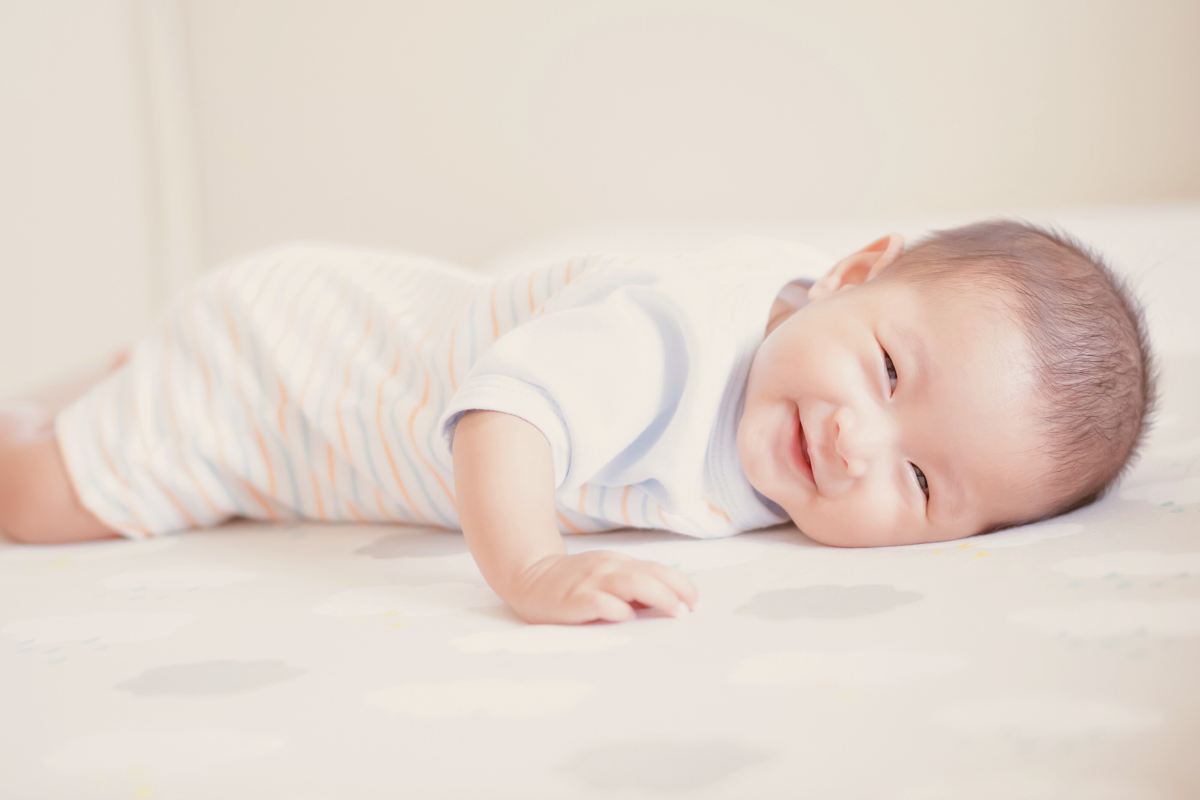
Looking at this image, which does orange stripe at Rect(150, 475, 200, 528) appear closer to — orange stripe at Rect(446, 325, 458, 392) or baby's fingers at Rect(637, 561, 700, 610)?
orange stripe at Rect(446, 325, 458, 392)

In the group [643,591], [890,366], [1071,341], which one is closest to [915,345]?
[890,366]

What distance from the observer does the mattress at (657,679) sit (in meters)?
0.43

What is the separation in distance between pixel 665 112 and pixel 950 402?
1.39m

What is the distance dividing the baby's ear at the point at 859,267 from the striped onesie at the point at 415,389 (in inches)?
2.0

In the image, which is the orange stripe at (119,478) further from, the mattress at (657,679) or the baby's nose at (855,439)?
the baby's nose at (855,439)

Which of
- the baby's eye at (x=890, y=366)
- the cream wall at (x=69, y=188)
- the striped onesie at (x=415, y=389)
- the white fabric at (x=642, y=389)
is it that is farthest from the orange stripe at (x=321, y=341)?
the cream wall at (x=69, y=188)

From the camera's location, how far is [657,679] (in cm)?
53

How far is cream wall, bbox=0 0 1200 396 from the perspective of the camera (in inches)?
71.2

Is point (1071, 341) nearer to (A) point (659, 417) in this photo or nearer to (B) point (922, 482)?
(B) point (922, 482)

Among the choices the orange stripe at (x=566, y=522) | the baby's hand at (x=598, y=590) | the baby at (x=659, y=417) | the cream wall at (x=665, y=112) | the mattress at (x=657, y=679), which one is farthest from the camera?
the cream wall at (x=665, y=112)

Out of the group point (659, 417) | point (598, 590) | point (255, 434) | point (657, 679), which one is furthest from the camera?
point (255, 434)

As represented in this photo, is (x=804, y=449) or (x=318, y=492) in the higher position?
(x=804, y=449)

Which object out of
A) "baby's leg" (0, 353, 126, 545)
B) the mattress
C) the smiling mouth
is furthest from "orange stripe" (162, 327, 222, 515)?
the smiling mouth

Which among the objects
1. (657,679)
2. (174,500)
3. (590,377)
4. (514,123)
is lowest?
(174,500)
